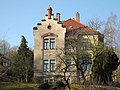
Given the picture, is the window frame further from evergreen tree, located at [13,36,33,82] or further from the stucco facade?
evergreen tree, located at [13,36,33,82]

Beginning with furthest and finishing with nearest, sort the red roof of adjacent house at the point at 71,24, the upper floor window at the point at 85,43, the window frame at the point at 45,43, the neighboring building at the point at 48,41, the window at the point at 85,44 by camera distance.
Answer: the red roof of adjacent house at the point at 71,24 < the window frame at the point at 45,43 < the neighboring building at the point at 48,41 < the window at the point at 85,44 < the upper floor window at the point at 85,43

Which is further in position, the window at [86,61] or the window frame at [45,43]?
the window frame at [45,43]

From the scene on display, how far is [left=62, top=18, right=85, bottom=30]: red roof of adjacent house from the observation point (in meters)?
51.2

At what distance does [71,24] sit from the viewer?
52438 mm

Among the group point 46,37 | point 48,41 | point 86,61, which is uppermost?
point 46,37

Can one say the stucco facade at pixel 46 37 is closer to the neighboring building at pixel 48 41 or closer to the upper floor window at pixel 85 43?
the neighboring building at pixel 48 41

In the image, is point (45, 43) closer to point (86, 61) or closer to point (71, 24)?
point (71, 24)

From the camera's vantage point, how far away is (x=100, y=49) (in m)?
40.4

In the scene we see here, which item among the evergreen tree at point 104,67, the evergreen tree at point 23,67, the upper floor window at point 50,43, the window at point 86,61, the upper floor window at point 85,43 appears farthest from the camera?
the upper floor window at point 50,43

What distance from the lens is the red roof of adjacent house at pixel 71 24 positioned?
51219 millimetres

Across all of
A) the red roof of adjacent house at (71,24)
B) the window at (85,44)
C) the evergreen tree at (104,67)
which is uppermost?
the red roof of adjacent house at (71,24)

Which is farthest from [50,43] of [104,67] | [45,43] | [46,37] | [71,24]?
[104,67]

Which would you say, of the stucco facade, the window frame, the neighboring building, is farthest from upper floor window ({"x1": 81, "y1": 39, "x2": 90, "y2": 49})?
the window frame

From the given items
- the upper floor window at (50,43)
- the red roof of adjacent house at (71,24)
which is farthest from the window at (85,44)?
the upper floor window at (50,43)
